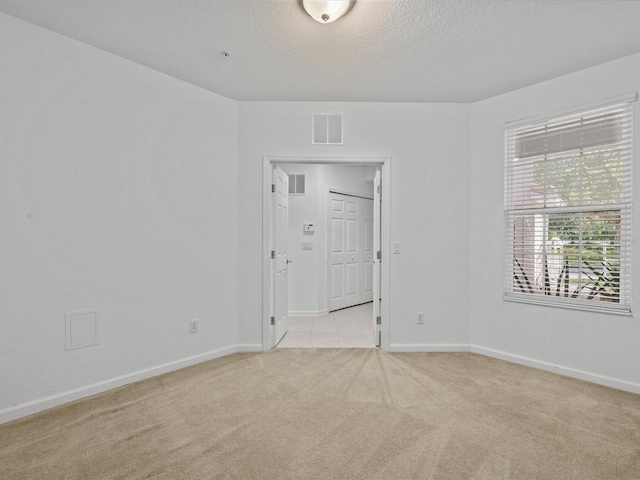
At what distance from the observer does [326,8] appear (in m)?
2.06

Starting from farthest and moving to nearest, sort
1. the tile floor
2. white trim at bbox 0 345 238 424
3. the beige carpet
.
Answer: the tile floor < white trim at bbox 0 345 238 424 < the beige carpet

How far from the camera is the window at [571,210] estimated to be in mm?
2711

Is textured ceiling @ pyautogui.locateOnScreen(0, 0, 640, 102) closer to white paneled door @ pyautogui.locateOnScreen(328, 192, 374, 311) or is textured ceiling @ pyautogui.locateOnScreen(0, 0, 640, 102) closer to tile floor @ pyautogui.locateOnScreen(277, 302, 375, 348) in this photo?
tile floor @ pyautogui.locateOnScreen(277, 302, 375, 348)

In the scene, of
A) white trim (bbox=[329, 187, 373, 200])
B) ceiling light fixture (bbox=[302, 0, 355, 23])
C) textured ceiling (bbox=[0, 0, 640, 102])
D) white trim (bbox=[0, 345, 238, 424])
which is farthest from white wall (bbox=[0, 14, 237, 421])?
white trim (bbox=[329, 187, 373, 200])

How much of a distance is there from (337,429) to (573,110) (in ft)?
10.5

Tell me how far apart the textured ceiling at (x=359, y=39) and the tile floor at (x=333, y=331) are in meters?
2.70

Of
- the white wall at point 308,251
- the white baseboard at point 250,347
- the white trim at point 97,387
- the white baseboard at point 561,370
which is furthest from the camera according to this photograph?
the white wall at point 308,251

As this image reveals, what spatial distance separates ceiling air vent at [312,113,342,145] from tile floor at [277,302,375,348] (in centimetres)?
223

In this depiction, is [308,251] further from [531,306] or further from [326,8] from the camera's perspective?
[326,8]

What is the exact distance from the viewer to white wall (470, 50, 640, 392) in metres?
2.69

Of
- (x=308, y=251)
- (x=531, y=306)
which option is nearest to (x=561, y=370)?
(x=531, y=306)

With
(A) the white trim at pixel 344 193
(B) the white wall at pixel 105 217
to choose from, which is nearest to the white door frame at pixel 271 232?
(B) the white wall at pixel 105 217

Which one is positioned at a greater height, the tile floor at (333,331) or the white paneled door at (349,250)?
the white paneled door at (349,250)

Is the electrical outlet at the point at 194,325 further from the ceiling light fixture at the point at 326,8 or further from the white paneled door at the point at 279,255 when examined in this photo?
the ceiling light fixture at the point at 326,8
